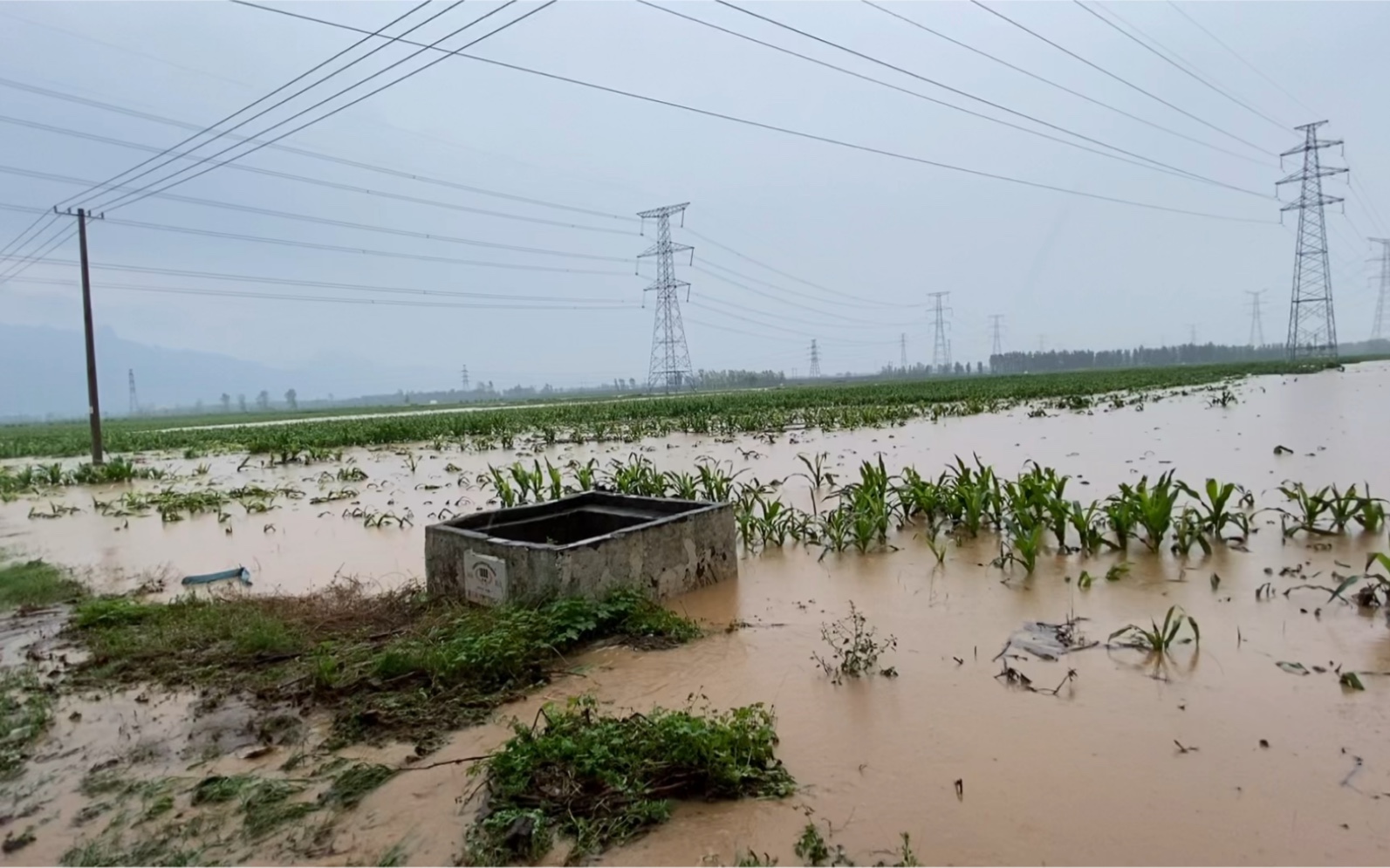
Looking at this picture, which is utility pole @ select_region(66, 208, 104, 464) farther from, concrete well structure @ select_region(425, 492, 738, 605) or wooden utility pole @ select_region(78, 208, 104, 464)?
concrete well structure @ select_region(425, 492, 738, 605)

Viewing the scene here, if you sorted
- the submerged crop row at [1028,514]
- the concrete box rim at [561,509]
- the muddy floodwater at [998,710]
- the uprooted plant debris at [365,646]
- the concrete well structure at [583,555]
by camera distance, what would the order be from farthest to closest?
1. the submerged crop row at [1028,514]
2. the concrete box rim at [561,509]
3. the concrete well structure at [583,555]
4. the uprooted plant debris at [365,646]
5. the muddy floodwater at [998,710]

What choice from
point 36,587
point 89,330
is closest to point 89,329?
point 89,330

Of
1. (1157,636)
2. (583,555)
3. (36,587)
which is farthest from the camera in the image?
(36,587)

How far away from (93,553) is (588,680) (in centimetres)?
726

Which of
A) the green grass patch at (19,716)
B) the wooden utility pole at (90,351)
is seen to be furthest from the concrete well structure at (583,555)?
the wooden utility pole at (90,351)

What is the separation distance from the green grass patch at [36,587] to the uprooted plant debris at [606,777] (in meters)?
5.42

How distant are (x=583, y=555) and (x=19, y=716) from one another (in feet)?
9.70

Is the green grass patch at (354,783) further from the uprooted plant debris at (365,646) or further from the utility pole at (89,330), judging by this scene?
the utility pole at (89,330)

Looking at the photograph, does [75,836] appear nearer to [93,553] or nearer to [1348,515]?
[93,553]

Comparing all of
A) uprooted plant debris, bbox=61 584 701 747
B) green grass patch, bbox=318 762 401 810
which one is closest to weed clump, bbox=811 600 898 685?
uprooted plant debris, bbox=61 584 701 747

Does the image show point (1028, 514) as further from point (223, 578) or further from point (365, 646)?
point (223, 578)

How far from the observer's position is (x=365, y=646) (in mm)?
4445

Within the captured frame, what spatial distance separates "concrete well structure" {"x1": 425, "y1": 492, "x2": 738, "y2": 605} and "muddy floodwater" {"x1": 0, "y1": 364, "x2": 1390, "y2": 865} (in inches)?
10.1

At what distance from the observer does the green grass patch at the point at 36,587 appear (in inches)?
245
